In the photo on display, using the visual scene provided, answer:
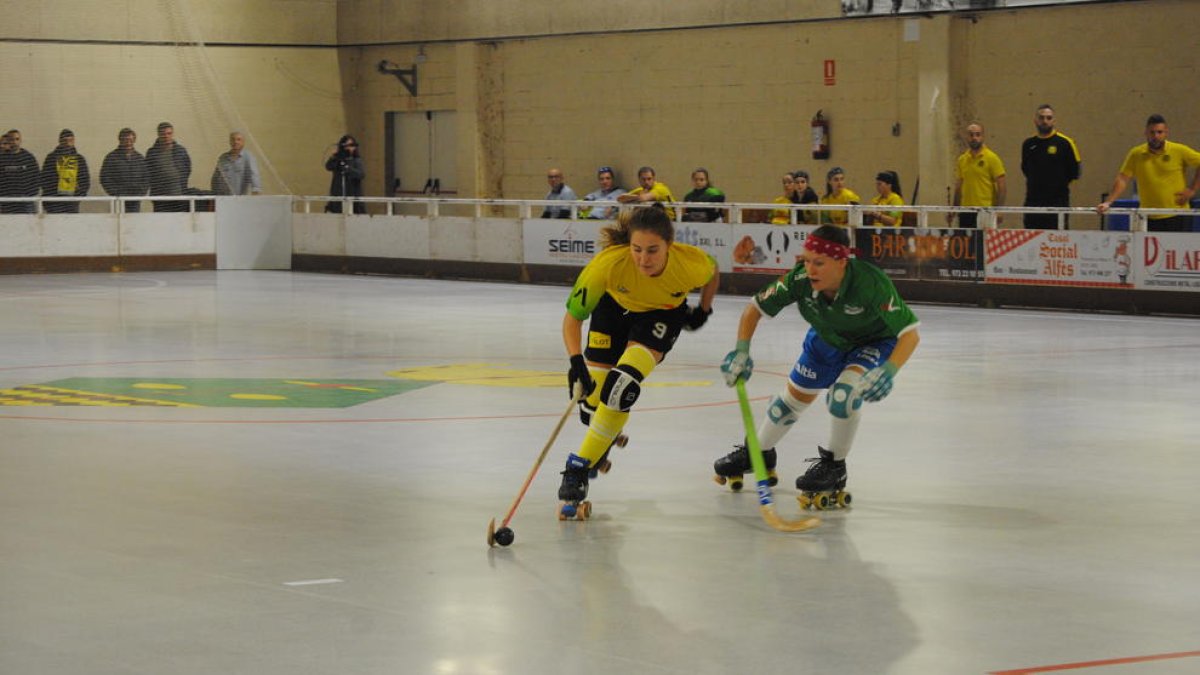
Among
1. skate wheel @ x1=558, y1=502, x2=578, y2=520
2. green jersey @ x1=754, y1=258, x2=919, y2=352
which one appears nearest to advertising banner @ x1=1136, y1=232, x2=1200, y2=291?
green jersey @ x1=754, y1=258, x2=919, y2=352

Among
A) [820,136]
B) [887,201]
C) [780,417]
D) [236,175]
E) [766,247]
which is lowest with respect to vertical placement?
[780,417]

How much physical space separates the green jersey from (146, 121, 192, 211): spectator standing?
2413 centimetres

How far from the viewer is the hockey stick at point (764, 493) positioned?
29.8 feet

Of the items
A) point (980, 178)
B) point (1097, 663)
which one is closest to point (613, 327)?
point (1097, 663)

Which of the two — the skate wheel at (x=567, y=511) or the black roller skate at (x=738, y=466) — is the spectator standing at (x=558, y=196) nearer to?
the black roller skate at (x=738, y=466)

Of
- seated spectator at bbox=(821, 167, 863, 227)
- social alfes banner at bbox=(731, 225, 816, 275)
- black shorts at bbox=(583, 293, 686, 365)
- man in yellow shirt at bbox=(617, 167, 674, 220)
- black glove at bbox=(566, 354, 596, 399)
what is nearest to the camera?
black glove at bbox=(566, 354, 596, 399)

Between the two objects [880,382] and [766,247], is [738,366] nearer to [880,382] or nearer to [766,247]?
[880,382]

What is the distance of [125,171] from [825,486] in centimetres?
2437

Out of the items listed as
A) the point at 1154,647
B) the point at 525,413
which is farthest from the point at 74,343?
the point at 1154,647

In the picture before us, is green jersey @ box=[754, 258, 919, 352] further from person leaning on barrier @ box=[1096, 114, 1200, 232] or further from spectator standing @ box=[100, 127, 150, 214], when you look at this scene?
spectator standing @ box=[100, 127, 150, 214]

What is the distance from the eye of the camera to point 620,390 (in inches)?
375

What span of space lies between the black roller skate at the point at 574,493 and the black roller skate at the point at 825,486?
42.2 inches

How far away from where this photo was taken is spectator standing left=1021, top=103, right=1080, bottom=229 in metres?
23.2

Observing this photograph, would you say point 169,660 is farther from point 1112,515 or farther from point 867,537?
point 1112,515
